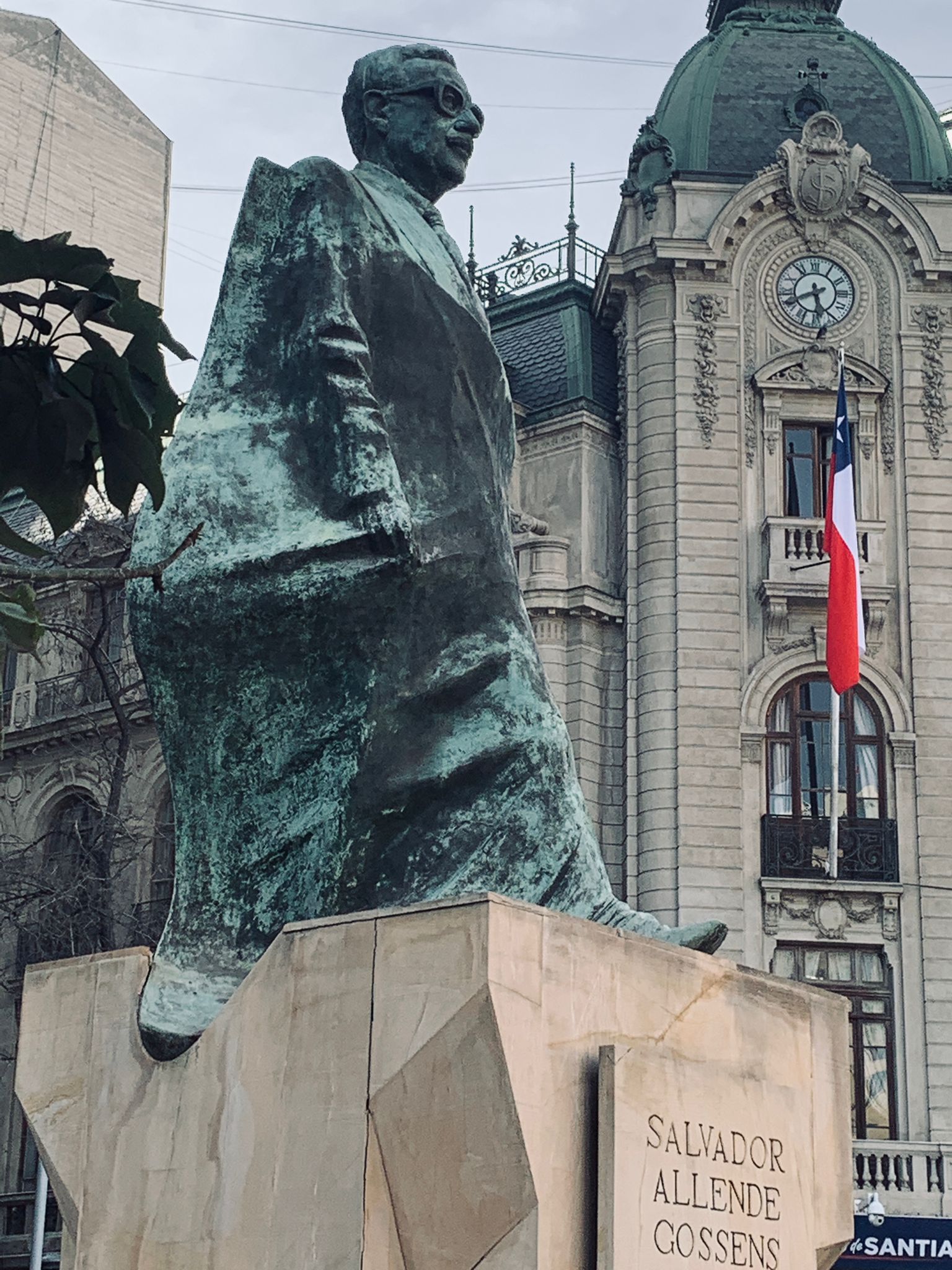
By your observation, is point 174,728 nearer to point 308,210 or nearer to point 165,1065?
point 165,1065

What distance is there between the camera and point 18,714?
33.9 metres

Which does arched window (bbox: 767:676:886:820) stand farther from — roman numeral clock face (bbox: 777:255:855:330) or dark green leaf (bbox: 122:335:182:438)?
dark green leaf (bbox: 122:335:182:438)

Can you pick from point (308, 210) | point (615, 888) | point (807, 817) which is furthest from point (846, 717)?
point (308, 210)

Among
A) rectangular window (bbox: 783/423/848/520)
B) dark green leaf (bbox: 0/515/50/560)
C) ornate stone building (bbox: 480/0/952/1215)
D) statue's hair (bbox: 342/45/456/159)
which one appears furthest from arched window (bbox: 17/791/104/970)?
dark green leaf (bbox: 0/515/50/560)

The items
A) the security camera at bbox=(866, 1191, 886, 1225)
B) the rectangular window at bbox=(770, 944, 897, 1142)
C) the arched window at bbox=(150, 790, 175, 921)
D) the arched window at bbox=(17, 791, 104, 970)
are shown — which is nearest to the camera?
the arched window at bbox=(17, 791, 104, 970)

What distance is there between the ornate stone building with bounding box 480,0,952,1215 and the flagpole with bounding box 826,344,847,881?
166 millimetres

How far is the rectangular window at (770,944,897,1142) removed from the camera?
2548 cm

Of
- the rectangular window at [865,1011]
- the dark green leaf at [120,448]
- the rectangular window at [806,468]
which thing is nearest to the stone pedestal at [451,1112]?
the dark green leaf at [120,448]

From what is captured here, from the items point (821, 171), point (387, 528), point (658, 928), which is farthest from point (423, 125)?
point (821, 171)

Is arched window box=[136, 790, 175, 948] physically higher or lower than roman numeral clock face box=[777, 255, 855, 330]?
lower

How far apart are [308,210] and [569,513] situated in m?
23.5

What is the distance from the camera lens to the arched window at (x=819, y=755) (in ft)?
88.0

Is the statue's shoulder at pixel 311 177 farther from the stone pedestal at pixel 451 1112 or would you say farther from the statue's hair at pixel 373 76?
the stone pedestal at pixel 451 1112

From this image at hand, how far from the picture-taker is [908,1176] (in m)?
25.2
